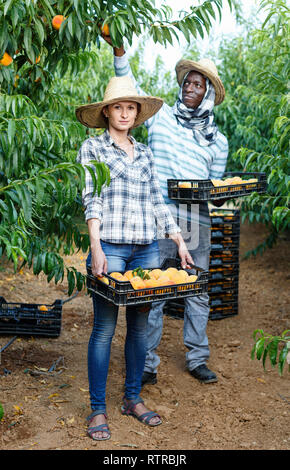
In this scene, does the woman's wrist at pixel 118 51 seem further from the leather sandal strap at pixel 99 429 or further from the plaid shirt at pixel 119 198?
the leather sandal strap at pixel 99 429

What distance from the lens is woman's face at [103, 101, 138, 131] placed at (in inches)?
129

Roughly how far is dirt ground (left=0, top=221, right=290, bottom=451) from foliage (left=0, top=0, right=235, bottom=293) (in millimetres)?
853

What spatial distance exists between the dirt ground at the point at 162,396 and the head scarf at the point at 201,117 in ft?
6.18

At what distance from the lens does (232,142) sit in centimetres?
796

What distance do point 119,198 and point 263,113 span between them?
11.0ft

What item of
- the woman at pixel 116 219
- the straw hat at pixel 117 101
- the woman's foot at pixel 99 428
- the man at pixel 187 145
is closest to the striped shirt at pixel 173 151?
the man at pixel 187 145

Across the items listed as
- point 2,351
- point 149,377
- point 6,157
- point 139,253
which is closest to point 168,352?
point 149,377

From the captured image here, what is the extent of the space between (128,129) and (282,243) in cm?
566

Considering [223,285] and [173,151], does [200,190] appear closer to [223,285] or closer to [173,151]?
[173,151]

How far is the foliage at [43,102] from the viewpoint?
2689 mm

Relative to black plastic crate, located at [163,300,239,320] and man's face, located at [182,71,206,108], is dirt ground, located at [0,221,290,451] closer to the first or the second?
black plastic crate, located at [163,300,239,320]

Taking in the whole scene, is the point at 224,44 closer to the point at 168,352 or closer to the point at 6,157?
the point at 168,352

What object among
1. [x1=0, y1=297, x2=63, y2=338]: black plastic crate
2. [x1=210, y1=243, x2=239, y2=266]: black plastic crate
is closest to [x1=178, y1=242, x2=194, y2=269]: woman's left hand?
[x1=0, y1=297, x2=63, y2=338]: black plastic crate

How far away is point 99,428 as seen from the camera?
3.24 metres
